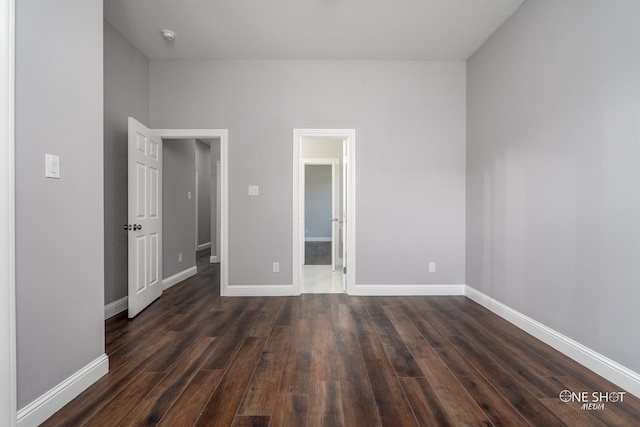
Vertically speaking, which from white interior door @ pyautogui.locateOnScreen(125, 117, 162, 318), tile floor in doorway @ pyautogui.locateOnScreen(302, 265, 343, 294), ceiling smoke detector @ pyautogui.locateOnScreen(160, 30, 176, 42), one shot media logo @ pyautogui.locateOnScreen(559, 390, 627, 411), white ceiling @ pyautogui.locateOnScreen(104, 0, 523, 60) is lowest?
tile floor in doorway @ pyautogui.locateOnScreen(302, 265, 343, 294)

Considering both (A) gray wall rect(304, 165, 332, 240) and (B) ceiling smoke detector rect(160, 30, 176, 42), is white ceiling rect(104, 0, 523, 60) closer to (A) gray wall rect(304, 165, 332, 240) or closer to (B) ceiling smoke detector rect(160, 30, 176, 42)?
(B) ceiling smoke detector rect(160, 30, 176, 42)

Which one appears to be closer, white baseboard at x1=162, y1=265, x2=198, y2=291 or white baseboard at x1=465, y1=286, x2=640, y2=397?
white baseboard at x1=465, y1=286, x2=640, y2=397

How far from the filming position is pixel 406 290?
360 cm

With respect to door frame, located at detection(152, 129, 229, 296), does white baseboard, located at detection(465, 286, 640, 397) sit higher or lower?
lower

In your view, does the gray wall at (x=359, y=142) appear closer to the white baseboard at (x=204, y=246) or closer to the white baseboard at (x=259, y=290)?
the white baseboard at (x=259, y=290)

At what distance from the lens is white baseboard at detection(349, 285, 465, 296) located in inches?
141

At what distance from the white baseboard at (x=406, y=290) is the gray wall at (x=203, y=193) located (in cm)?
512

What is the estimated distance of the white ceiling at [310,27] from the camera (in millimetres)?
2635

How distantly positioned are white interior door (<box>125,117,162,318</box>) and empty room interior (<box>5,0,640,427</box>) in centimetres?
3

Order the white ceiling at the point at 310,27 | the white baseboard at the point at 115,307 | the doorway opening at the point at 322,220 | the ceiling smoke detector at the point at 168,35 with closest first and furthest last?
the white ceiling at the point at 310,27, the white baseboard at the point at 115,307, the ceiling smoke detector at the point at 168,35, the doorway opening at the point at 322,220

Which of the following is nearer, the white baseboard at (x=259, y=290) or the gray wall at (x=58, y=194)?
the gray wall at (x=58, y=194)

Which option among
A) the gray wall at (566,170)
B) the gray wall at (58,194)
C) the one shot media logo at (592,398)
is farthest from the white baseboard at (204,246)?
the one shot media logo at (592,398)

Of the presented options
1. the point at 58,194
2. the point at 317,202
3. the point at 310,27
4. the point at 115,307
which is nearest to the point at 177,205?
the point at 115,307

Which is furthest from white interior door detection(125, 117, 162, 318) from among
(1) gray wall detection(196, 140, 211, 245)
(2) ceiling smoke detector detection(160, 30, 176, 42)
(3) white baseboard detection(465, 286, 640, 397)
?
(1) gray wall detection(196, 140, 211, 245)
